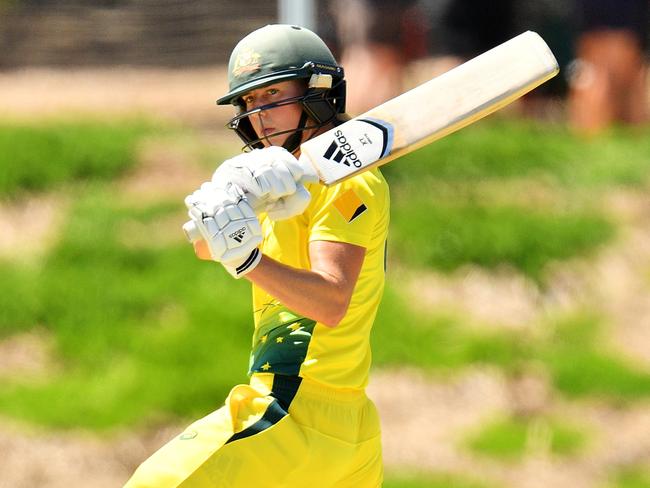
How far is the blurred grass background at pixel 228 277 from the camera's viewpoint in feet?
24.5

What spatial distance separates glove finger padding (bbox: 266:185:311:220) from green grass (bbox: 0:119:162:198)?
5930 mm

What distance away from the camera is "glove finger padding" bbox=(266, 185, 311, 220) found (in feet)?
10.7

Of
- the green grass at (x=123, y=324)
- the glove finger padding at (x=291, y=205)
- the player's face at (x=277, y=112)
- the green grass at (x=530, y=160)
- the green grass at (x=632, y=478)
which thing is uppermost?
the player's face at (x=277, y=112)

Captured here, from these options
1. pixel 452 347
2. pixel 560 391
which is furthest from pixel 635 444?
pixel 452 347

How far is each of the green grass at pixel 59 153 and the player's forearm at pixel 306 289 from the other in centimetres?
593

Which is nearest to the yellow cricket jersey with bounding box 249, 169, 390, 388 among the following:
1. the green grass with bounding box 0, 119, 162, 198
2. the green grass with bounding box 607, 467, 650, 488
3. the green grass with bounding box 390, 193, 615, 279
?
the green grass with bounding box 607, 467, 650, 488

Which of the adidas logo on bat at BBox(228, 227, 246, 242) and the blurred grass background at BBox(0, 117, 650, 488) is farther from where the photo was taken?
the blurred grass background at BBox(0, 117, 650, 488)

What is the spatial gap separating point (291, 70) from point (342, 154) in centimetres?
28

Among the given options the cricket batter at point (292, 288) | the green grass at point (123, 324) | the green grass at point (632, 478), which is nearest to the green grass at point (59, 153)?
the green grass at point (123, 324)

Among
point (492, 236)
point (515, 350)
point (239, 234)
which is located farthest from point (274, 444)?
point (492, 236)

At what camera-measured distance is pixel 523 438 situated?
7.31 meters

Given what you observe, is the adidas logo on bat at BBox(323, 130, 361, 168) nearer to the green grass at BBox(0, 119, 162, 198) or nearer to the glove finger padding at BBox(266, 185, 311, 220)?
the glove finger padding at BBox(266, 185, 311, 220)

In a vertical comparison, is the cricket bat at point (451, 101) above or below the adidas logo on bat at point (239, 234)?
above

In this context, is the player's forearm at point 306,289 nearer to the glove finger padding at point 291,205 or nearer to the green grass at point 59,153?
the glove finger padding at point 291,205
